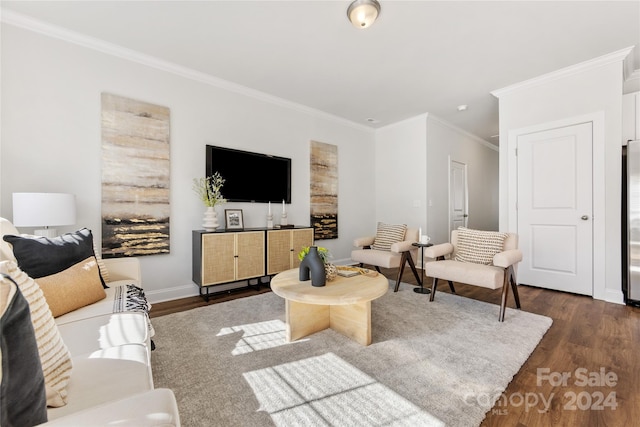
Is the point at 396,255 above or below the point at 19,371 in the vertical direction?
below

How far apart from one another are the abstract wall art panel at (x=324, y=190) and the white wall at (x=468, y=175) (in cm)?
155

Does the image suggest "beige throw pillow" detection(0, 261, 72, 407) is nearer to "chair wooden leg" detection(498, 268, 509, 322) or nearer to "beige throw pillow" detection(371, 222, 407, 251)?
"chair wooden leg" detection(498, 268, 509, 322)

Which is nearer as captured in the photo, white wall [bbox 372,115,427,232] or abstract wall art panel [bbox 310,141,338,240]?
abstract wall art panel [bbox 310,141,338,240]

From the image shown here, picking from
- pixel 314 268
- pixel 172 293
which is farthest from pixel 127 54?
pixel 314 268

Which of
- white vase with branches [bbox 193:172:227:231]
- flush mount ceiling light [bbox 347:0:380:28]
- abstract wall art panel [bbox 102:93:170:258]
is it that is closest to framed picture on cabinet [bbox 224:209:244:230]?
white vase with branches [bbox 193:172:227:231]

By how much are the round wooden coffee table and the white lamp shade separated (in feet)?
5.38

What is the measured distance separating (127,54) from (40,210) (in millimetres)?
1729

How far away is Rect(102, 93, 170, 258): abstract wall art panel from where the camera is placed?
2.57 meters

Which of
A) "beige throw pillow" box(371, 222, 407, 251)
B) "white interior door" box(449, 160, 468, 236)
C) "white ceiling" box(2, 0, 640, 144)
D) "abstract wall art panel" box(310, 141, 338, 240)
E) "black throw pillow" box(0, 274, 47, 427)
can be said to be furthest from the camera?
"white interior door" box(449, 160, 468, 236)

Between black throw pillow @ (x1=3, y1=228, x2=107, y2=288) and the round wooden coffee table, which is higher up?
black throw pillow @ (x1=3, y1=228, x2=107, y2=288)

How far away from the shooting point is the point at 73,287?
148 cm

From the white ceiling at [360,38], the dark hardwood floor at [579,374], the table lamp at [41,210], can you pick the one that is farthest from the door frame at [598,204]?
the table lamp at [41,210]

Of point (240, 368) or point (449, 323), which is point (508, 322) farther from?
point (240, 368)

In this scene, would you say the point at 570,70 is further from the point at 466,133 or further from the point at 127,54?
the point at 127,54
